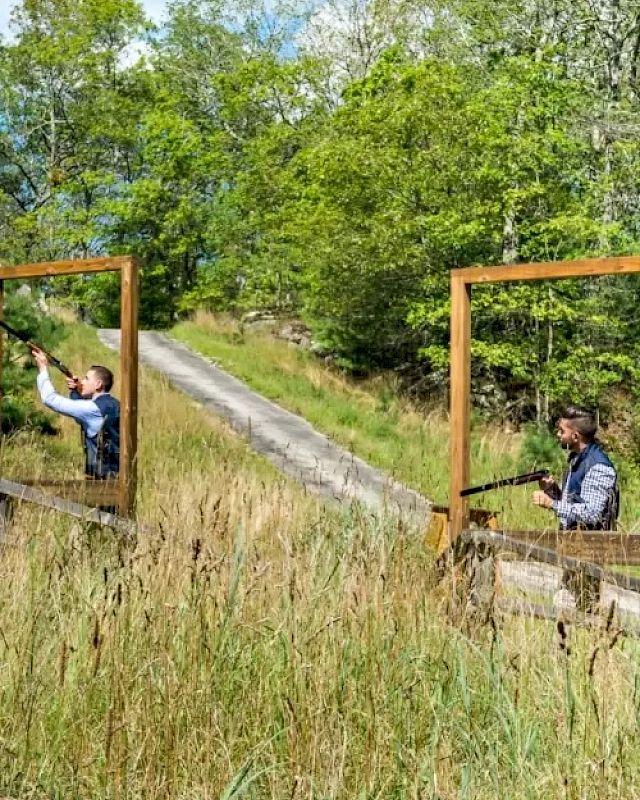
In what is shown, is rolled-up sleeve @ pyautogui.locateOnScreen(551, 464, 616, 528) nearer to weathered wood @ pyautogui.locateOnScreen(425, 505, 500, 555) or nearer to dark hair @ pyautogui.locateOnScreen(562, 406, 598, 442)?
dark hair @ pyautogui.locateOnScreen(562, 406, 598, 442)

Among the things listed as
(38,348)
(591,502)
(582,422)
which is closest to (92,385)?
(38,348)

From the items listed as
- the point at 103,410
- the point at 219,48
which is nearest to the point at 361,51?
the point at 219,48

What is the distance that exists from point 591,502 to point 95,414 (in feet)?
10.3

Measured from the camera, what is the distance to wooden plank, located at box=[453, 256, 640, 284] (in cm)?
509

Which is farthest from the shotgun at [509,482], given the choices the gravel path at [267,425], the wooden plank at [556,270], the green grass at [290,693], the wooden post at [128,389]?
the gravel path at [267,425]

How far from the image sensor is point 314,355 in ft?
80.0

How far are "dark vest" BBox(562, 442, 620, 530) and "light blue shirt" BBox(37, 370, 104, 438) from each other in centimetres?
287

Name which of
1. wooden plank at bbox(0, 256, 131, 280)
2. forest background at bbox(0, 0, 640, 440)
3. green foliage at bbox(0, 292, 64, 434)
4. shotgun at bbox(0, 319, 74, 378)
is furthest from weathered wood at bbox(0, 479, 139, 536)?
forest background at bbox(0, 0, 640, 440)

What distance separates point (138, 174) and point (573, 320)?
79.3 ft

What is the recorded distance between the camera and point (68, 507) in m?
5.48

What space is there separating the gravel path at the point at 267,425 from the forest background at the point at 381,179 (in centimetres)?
344

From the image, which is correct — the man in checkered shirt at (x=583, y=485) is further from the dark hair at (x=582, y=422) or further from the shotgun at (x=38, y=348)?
the shotgun at (x=38, y=348)

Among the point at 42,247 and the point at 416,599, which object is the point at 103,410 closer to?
the point at 416,599

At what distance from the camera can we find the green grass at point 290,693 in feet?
8.84
